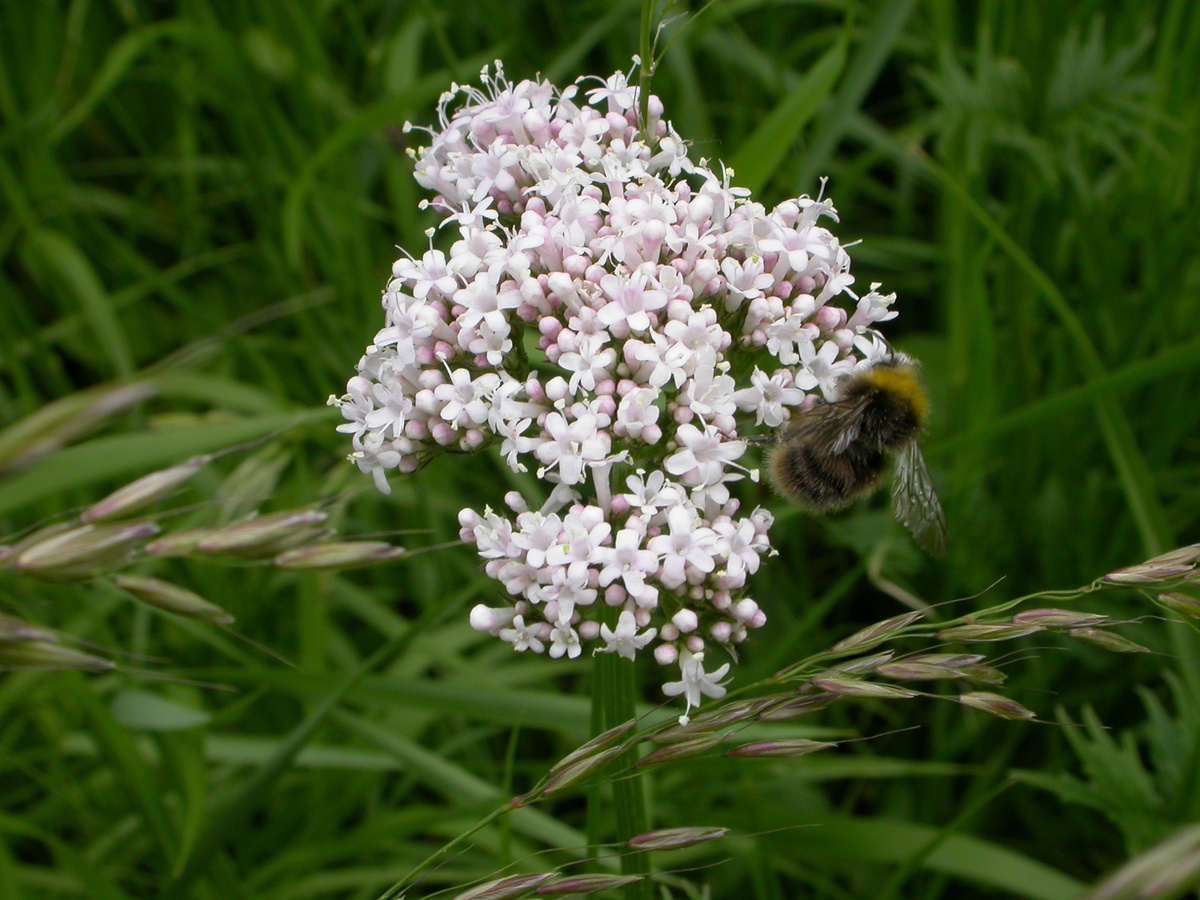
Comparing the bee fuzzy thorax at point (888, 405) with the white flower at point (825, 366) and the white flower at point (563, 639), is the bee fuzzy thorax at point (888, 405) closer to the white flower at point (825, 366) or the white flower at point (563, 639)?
the white flower at point (825, 366)

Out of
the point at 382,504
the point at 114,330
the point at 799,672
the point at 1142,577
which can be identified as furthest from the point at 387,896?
the point at 114,330

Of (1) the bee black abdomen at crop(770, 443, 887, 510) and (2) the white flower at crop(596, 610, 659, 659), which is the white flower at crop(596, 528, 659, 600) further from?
(1) the bee black abdomen at crop(770, 443, 887, 510)

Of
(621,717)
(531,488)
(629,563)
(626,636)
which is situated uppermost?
(531,488)

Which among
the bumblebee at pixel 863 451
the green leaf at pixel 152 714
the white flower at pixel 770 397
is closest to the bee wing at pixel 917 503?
the bumblebee at pixel 863 451

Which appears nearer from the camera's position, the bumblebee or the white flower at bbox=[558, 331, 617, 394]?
the white flower at bbox=[558, 331, 617, 394]

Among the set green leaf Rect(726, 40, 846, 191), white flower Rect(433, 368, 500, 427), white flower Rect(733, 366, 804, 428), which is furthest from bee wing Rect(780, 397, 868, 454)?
green leaf Rect(726, 40, 846, 191)

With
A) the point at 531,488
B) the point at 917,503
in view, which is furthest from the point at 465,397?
the point at 531,488

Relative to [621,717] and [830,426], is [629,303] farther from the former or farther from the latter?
[621,717]

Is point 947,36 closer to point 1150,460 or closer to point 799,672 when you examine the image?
point 1150,460
